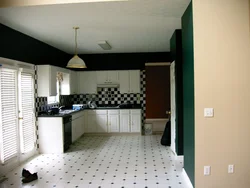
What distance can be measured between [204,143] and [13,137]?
11.2 feet

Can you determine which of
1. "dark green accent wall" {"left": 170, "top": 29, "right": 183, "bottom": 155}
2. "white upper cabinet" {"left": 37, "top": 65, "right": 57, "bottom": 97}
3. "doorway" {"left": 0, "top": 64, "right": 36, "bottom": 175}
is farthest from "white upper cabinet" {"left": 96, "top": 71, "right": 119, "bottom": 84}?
"dark green accent wall" {"left": 170, "top": 29, "right": 183, "bottom": 155}

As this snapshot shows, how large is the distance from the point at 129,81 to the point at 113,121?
4.70ft

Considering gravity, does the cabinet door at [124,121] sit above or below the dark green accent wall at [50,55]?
below

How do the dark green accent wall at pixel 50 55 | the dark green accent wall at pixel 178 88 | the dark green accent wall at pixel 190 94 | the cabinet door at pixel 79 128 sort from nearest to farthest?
the dark green accent wall at pixel 190 94 → the dark green accent wall at pixel 50 55 → the dark green accent wall at pixel 178 88 → the cabinet door at pixel 79 128

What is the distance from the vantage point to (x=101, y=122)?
6.27 meters

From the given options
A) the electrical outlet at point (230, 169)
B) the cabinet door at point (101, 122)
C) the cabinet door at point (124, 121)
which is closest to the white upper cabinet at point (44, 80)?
the cabinet door at point (101, 122)

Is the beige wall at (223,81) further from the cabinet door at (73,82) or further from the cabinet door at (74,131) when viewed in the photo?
the cabinet door at (73,82)

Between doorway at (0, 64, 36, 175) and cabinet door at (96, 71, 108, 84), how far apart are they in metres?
2.52

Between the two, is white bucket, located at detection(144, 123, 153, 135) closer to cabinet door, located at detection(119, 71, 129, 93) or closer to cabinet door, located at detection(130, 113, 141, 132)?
cabinet door, located at detection(130, 113, 141, 132)

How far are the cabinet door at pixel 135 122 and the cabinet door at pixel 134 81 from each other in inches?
32.9

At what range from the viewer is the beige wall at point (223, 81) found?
2.49 metres

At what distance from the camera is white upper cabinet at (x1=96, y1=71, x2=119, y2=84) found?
21.6 feet

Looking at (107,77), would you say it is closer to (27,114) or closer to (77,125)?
(77,125)

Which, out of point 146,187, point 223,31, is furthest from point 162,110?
point 223,31
